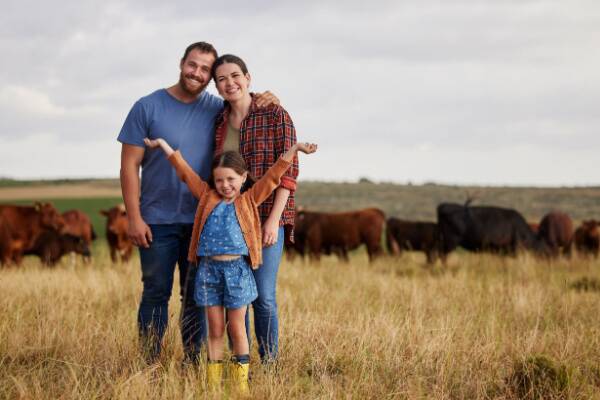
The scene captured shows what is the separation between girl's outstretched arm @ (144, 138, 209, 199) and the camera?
14.3ft

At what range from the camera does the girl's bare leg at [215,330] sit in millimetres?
4195

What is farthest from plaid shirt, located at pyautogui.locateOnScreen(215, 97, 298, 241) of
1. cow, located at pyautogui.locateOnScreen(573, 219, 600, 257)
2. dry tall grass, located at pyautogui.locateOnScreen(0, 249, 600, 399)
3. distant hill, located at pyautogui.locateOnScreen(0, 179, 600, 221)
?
distant hill, located at pyautogui.locateOnScreen(0, 179, 600, 221)

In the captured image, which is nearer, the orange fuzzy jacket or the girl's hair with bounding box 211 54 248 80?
the orange fuzzy jacket

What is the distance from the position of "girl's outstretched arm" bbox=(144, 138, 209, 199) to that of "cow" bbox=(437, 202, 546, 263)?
A: 12.5 m

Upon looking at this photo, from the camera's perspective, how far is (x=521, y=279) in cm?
1055

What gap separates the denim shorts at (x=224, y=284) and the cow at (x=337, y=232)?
41.5 feet

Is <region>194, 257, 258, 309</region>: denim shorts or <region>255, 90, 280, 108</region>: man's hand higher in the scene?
<region>255, 90, 280, 108</region>: man's hand

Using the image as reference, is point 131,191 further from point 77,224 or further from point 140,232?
point 77,224

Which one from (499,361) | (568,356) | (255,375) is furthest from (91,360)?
(568,356)

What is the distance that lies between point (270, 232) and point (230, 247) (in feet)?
0.96

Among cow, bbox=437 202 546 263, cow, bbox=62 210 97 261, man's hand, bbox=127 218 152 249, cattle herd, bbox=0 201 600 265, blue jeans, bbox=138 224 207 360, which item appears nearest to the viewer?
man's hand, bbox=127 218 152 249

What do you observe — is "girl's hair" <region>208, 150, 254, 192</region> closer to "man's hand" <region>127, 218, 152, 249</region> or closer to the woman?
the woman

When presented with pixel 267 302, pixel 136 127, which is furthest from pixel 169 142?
pixel 267 302

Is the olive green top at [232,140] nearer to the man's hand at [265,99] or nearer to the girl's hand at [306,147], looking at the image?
the man's hand at [265,99]
